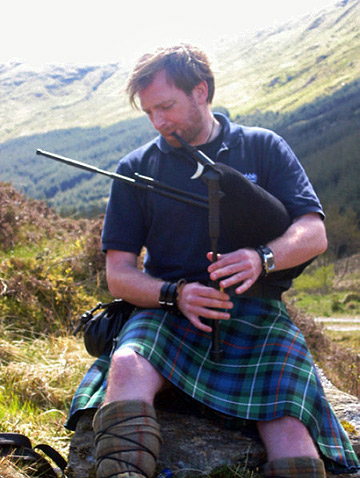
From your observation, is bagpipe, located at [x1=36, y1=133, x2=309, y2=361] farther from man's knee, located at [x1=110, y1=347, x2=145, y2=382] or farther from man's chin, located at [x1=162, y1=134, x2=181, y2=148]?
man's knee, located at [x1=110, y1=347, x2=145, y2=382]

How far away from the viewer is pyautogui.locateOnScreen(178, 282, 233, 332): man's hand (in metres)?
2.44

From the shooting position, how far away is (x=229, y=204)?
2.53 metres

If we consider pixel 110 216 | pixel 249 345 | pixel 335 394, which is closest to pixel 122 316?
pixel 110 216

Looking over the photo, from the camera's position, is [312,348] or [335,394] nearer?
[335,394]

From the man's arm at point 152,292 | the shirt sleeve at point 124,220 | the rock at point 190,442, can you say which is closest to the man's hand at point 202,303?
the man's arm at point 152,292

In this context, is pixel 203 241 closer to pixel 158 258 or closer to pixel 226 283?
pixel 158 258

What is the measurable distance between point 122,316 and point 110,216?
22.9 inches

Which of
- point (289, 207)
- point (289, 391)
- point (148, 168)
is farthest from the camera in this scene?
point (148, 168)

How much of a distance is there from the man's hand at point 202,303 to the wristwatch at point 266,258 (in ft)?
0.82

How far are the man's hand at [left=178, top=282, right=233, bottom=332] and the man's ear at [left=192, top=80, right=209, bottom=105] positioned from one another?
3.75 ft

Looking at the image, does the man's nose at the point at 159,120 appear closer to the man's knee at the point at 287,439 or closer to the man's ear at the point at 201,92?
the man's ear at the point at 201,92

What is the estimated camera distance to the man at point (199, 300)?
7.15ft

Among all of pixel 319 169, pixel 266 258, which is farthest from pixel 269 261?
pixel 319 169

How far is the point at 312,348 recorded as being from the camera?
739cm
